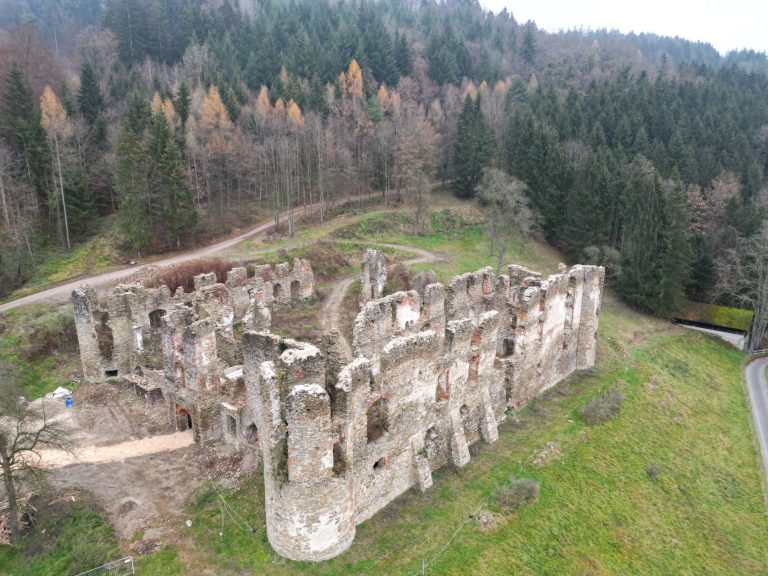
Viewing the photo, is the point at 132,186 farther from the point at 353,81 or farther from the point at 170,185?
the point at 353,81

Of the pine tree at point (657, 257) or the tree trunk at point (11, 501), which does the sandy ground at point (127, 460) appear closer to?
the tree trunk at point (11, 501)

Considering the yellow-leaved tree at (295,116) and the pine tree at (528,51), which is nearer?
the yellow-leaved tree at (295,116)

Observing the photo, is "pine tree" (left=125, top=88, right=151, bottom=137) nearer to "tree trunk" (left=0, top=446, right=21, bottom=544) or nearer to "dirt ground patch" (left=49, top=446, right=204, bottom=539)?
"dirt ground patch" (left=49, top=446, right=204, bottom=539)

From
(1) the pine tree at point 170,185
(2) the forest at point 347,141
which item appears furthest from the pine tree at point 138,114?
(1) the pine tree at point 170,185

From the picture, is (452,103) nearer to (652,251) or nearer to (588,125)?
(588,125)

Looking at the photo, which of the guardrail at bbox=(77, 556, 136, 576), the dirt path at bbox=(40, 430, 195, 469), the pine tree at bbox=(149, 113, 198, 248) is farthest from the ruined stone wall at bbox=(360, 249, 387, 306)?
the guardrail at bbox=(77, 556, 136, 576)
